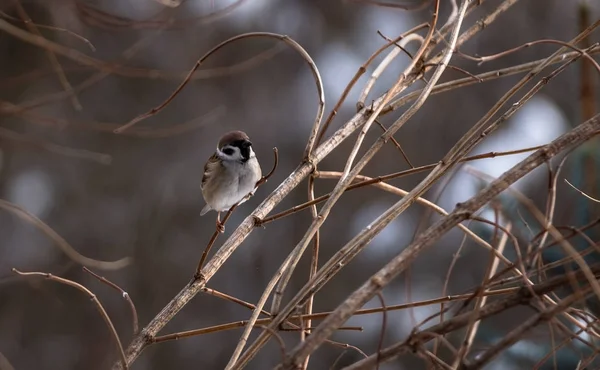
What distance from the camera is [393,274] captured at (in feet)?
2.31

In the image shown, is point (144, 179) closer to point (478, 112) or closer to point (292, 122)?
point (292, 122)

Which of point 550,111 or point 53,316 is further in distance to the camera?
point 53,316

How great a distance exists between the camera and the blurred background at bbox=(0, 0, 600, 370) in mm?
5500

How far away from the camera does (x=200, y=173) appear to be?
598cm

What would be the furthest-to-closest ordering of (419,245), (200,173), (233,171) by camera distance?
(200,173)
(233,171)
(419,245)

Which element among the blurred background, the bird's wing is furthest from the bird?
the blurred background

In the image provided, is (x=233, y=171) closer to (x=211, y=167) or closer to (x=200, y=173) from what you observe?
(x=211, y=167)

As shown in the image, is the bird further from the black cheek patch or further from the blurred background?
the blurred background

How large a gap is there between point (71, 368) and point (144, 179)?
172 cm

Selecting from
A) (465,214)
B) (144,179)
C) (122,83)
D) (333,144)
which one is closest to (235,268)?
(144,179)

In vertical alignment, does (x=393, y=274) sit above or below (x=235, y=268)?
below

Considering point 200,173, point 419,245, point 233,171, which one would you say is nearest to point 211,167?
point 233,171

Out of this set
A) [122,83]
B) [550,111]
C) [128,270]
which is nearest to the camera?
[550,111]

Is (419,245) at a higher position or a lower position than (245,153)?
lower
